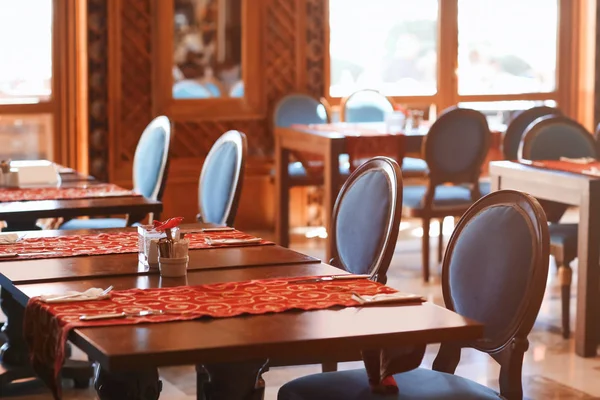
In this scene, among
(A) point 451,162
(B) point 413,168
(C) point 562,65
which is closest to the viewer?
(A) point 451,162

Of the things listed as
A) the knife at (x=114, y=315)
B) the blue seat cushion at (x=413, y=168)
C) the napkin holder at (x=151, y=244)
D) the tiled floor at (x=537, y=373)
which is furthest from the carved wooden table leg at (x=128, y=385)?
the blue seat cushion at (x=413, y=168)

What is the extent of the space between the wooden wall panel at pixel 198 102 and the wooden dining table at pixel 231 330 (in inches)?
154

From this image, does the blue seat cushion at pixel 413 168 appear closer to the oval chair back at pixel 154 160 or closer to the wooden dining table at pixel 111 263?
the oval chair back at pixel 154 160

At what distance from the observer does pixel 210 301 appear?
7.47ft

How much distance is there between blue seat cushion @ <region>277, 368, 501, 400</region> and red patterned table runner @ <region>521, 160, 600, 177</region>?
197 centimetres

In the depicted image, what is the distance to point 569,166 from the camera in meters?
4.52

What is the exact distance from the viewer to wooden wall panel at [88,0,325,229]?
647 centimetres

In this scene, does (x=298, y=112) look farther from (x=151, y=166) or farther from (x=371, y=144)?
(x=151, y=166)

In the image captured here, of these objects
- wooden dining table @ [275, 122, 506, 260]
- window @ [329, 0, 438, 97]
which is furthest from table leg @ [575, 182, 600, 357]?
window @ [329, 0, 438, 97]

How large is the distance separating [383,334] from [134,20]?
4.78 m

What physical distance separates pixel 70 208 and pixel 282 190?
2.61m

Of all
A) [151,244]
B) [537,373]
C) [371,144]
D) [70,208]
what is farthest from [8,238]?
[371,144]

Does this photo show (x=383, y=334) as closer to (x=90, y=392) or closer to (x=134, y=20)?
(x=90, y=392)

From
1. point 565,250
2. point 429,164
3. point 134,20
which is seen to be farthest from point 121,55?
point 565,250
